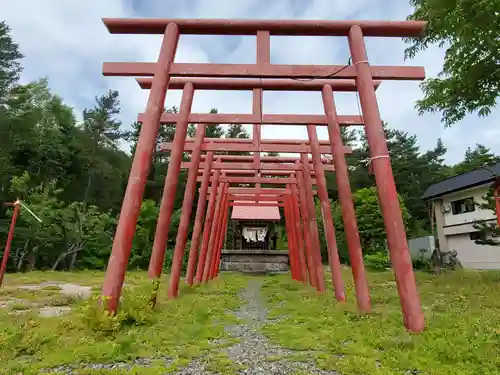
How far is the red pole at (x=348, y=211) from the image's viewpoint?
6.68 metres

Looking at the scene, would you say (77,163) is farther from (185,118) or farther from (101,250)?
(185,118)

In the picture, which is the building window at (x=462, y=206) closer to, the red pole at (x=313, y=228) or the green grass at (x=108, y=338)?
the red pole at (x=313, y=228)

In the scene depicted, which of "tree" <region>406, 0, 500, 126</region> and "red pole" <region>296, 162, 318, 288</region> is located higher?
"tree" <region>406, 0, 500, 126</region>

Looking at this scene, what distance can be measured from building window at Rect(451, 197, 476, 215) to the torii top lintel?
20.8 meters


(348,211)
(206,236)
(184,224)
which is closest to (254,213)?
(206,236)

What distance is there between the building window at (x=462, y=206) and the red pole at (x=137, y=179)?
2276 centimetres

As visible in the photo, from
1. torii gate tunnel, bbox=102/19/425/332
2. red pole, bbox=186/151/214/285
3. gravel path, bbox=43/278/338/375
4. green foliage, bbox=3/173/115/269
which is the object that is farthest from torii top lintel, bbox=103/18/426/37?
green foliage, bbox=3/173/115/269

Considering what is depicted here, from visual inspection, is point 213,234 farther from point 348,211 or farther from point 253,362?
point 253,362

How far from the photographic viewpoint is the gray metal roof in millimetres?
21578

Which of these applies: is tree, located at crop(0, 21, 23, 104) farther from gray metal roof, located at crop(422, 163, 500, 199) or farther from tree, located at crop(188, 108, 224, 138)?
gray metal roof, located at crop(422, 163, 500, 199)

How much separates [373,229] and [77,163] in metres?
22.8

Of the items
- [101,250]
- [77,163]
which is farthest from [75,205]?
[77,163]

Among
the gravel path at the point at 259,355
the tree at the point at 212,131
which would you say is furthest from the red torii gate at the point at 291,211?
the tree at the point at 212,131

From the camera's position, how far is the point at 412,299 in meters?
4.82
